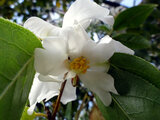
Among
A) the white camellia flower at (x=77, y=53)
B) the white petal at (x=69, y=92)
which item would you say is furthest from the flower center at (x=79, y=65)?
the white petal at (x=69, y=92)

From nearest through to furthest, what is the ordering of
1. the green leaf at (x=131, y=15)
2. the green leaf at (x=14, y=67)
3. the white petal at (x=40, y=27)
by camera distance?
1. the green leaf at (x=14, y=67)
2. the white petal at (x=40, y=27)
3. the green leaf at (x=131, y=15)

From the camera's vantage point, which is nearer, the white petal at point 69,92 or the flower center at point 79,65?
the flower center at point 79,65

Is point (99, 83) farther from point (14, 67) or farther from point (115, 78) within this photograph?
point (14, 67)

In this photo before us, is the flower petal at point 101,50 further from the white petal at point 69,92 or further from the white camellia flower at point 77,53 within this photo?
the white petal at point 69,92

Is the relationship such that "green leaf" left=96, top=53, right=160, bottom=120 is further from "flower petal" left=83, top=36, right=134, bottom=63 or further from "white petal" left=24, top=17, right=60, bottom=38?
"white petal" left=24, top=17, right=60, bottom=38

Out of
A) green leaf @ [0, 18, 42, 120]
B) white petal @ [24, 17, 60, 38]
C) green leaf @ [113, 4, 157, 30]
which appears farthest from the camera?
green leaf @ [113, 4, 157, 30]

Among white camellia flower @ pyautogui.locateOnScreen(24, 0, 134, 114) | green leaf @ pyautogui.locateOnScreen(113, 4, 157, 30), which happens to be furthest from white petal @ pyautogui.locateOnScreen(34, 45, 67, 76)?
green leaf @ pyautogui.locateOnScreen(113, 4, 157, 30)

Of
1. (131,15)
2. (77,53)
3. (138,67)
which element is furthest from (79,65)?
(131,15)
